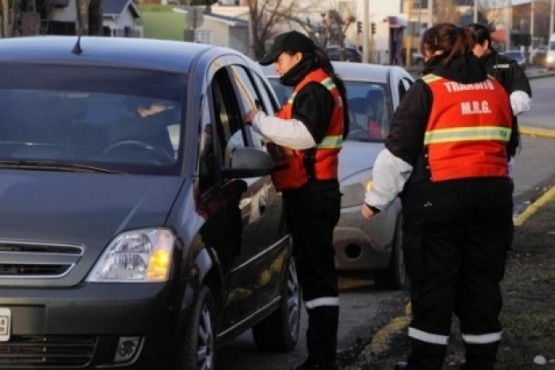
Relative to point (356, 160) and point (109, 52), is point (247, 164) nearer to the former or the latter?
point (109, 52)

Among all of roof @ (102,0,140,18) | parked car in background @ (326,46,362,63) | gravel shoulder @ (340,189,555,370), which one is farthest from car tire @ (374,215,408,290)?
roof @ (102,0,140,18)

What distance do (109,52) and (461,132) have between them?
1.87 metres

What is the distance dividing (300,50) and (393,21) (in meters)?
81.3

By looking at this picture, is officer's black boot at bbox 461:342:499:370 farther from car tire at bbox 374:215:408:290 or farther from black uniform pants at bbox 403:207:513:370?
car tire at bbox 374:215:408:290

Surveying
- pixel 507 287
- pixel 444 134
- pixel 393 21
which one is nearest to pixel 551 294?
pixel 507 287

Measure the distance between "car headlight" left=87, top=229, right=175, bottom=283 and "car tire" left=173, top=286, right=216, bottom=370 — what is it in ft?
0.92

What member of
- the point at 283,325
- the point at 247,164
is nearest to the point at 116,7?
the point at 283,325

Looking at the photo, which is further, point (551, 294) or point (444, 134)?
point (551, 294)

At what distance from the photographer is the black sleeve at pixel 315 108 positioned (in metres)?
6.70

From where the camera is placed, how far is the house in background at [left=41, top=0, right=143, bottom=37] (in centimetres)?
6019

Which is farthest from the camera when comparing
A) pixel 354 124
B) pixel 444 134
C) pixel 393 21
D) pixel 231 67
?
pixel 393 21

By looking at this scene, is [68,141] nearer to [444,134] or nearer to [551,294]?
[444,134]

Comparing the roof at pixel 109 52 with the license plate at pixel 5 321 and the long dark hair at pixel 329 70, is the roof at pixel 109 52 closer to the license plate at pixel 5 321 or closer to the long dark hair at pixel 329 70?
the long dark hair at pixel 329 70

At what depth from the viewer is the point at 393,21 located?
87188mm
